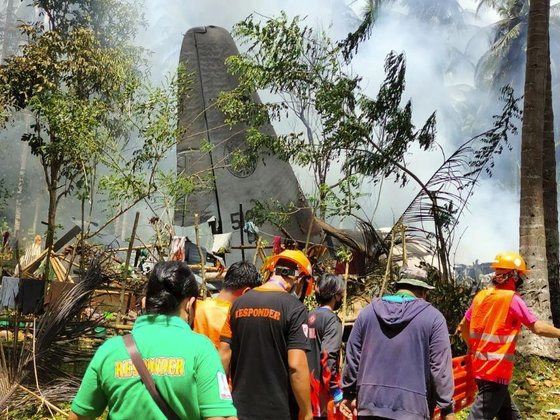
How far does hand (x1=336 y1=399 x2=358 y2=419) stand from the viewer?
161 inches

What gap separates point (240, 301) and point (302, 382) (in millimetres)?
579

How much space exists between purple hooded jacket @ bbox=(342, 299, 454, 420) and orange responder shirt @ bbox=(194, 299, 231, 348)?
0.91 meters

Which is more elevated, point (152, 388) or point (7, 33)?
point (7, 33)

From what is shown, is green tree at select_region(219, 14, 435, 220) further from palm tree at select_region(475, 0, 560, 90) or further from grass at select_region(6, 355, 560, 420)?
palm tree at select_region(475, 0, 560, 90)

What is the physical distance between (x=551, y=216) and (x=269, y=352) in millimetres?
8224

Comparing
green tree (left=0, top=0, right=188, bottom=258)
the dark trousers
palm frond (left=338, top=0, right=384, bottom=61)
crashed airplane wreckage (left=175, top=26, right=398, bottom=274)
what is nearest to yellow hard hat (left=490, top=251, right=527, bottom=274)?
the dark trousers

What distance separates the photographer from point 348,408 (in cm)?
418

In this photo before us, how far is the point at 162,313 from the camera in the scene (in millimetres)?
2531

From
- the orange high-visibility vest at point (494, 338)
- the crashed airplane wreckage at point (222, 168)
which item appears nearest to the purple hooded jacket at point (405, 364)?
the orange high-visibility vest at point (494, 338)

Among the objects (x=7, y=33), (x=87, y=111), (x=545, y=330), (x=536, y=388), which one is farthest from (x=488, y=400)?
(x=7, y=33)

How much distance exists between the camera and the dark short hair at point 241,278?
433 centimetres

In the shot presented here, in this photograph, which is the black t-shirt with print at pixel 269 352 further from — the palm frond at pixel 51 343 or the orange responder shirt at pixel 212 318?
the palm frond at pixel 51 343

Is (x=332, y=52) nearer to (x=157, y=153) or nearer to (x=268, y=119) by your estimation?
(x=268, y=119)

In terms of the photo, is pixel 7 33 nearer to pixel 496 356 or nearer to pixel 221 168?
pixel 221 168
